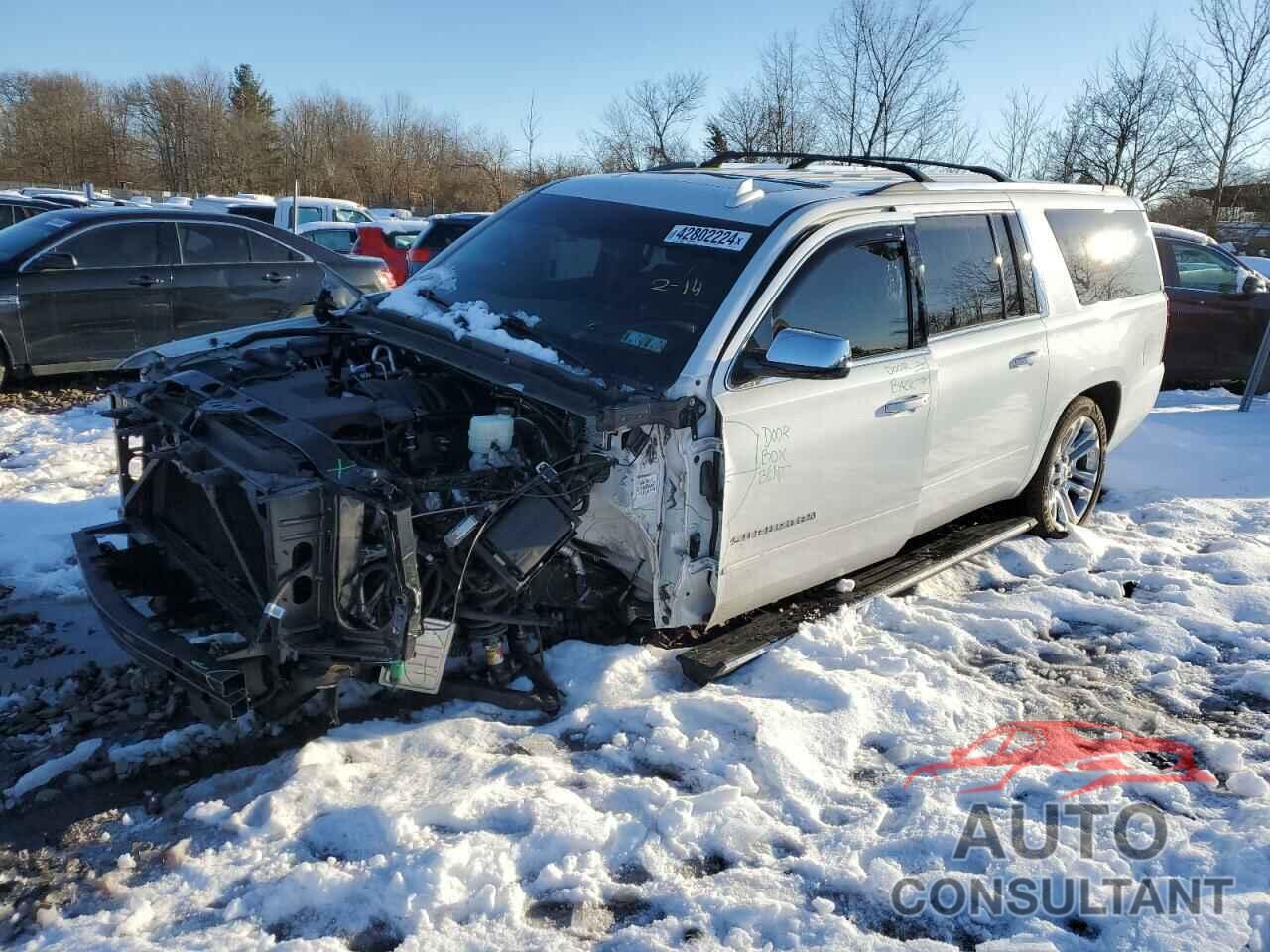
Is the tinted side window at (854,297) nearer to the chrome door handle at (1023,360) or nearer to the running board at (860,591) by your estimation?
the chrome door handle at (1023,360)

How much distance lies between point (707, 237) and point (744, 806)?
233 centimetres

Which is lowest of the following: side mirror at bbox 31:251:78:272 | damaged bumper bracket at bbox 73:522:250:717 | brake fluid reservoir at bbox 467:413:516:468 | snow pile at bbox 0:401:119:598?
snow pile at bbox 0:401:119:598

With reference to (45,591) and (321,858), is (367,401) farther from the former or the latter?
(45,591)

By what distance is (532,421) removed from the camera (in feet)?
12.7

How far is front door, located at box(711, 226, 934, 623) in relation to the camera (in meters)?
3.88

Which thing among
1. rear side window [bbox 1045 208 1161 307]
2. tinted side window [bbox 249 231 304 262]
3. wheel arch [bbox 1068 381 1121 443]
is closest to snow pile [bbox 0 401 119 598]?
tinted side window [bbox 249 231 304 262]

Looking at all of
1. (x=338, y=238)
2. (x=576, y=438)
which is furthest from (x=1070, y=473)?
(x=338, y=238)

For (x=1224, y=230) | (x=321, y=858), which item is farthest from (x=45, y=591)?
(x=1224, y=230)

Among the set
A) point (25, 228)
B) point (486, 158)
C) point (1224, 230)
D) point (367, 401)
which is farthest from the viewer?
point (486, 158)

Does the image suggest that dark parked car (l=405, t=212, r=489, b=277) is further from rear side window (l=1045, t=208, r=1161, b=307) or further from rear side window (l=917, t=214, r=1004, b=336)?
rear side window (l=917, t=214, r=1004, b=336)

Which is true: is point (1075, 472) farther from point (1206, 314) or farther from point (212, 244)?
point (212, 244)

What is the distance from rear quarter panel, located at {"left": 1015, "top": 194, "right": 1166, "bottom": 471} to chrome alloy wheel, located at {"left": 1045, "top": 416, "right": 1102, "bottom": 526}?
0.85 ft

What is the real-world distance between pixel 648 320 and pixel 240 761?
7.56ft

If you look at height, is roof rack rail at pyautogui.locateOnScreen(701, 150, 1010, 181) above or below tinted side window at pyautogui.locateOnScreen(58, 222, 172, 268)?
above
